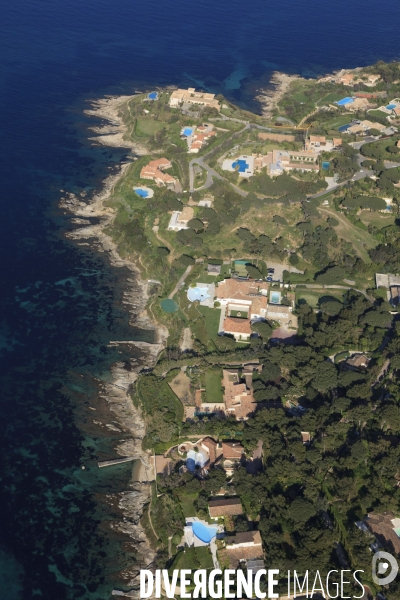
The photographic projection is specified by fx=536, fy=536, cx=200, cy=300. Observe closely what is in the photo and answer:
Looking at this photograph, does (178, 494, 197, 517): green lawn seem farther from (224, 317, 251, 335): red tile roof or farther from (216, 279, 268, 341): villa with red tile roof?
(224, 317, 251, 335): red tile roof

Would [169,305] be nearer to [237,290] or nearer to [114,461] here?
[237,290]

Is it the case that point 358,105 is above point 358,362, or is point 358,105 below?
above

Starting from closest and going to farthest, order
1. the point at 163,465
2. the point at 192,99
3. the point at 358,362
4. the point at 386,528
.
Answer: the point at 386,528 → the point at 163,465 → the point at 358,362 → the point at 192,99

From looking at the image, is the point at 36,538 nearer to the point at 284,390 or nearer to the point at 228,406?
the point at 228,406

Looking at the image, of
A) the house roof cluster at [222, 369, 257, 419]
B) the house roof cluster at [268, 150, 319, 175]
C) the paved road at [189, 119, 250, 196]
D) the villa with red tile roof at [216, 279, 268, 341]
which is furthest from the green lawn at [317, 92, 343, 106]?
the house roof cluster at [222, 369, 257, 419]

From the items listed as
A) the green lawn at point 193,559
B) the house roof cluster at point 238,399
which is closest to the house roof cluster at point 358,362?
the house roof cluster at point 238,399

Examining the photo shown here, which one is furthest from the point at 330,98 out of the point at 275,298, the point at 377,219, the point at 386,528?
the point at 386,528

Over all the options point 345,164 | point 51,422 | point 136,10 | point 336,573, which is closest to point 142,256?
point 51,422
